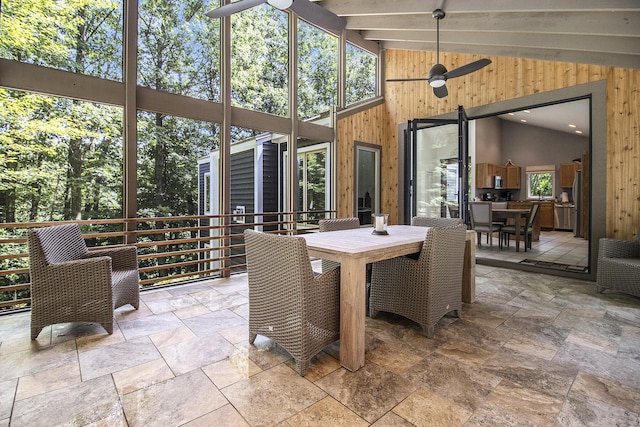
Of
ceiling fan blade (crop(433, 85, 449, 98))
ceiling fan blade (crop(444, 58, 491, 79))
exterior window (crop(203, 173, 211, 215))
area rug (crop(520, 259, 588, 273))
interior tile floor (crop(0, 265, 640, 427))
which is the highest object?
ceiling fan blade (crop(444, 58, 491, 79))

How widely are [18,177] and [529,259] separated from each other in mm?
7005

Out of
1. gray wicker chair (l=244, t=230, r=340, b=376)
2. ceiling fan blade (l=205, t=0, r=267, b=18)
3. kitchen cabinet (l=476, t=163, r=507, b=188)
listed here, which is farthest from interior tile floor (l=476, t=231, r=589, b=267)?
ceiling fan blade (l=205, t=0, r=267, b=18)

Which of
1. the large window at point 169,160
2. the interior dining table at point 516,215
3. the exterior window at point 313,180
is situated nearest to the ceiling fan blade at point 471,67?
the exterior window at point 313,180

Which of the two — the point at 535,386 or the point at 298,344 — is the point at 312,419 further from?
the point at 535,386

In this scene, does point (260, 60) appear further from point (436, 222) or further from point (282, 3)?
point (436, 222)

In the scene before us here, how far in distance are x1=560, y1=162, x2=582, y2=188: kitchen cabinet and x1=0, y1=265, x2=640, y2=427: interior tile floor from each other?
8.44 m

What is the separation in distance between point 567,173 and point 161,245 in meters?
11.3

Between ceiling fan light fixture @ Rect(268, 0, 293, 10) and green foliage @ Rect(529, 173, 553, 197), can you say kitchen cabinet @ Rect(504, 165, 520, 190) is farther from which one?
ceiling fan light fixture @ Rect(268, 0, 293, 10)

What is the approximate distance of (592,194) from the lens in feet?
13.8

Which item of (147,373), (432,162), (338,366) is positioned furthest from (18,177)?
(432,162)

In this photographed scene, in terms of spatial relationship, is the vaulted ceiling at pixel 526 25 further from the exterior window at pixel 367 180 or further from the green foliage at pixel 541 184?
the green foliage at pixel 541 184

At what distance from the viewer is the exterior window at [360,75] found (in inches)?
→ 244

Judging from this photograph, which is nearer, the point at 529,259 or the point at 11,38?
the point at 11,38

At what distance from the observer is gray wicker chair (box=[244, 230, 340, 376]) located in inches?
76.5
